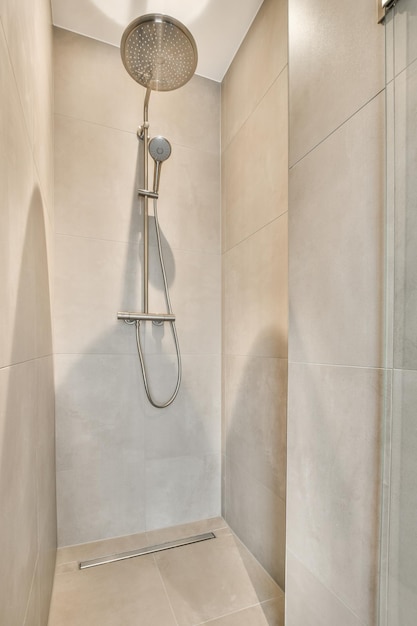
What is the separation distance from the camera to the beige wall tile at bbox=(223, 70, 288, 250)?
3.94ft

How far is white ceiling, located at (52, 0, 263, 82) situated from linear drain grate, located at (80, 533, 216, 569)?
227cm

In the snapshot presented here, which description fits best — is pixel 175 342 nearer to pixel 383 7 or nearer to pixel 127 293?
pixel 127 293

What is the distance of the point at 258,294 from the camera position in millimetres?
1345

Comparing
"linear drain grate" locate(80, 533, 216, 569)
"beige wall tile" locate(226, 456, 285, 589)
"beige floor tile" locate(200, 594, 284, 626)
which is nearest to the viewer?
"beige floor tile" locate(200, 594, 284, 626)

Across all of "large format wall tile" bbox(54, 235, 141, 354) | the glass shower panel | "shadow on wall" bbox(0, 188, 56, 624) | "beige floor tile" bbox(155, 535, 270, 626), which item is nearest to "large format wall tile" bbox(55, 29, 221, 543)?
"large format wall tile" bbox(54, 235, 141, 354)

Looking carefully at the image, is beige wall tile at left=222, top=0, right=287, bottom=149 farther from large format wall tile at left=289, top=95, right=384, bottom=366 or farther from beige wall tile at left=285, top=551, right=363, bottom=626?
beige wall tile at left=285, top=551, right=363, bottom=626

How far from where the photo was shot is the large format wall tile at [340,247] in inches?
23.9

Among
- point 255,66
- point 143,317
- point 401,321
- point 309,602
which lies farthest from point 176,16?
point 309,602

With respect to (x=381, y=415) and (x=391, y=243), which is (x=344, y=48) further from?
(x=381, y=415)

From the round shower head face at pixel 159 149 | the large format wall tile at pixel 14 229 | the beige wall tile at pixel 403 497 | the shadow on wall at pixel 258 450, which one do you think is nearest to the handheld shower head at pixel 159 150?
the round shower head face at pixel 159 149

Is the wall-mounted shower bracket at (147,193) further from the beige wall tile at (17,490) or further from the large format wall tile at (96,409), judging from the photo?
the beige wall tile at (17,490)

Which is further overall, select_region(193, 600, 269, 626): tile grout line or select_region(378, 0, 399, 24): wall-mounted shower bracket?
select_region(193, 600, 269, 626): tile grout line

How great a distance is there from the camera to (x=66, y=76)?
4.73 feet

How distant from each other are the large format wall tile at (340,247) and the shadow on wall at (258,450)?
43 cm
